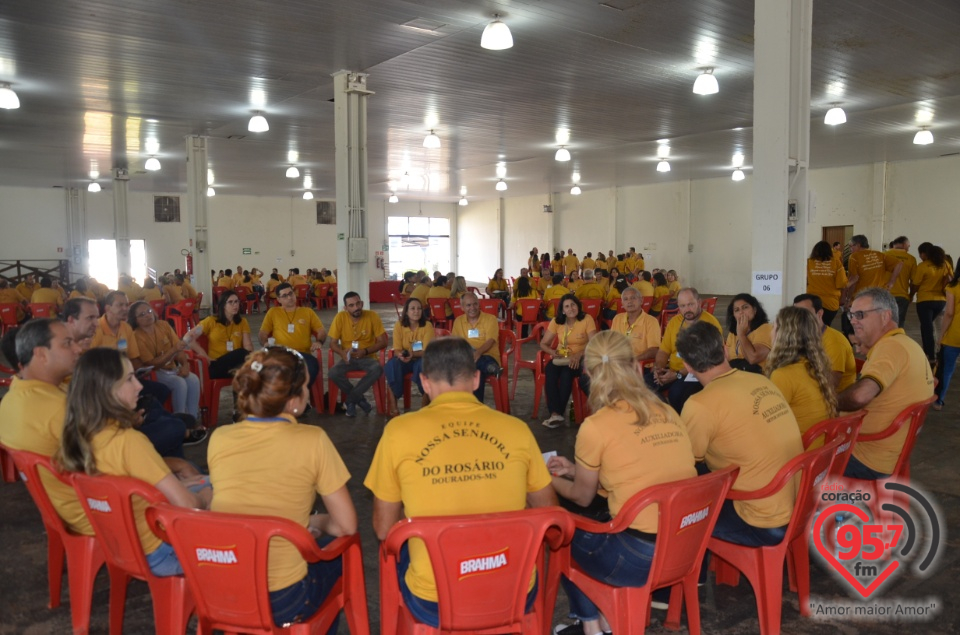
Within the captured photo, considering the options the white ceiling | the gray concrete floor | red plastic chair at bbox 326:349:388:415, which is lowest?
the gray concrete floor

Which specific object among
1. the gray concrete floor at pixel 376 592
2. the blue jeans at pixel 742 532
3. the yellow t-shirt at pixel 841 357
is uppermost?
the yellow t-shirt at pixel 841 357

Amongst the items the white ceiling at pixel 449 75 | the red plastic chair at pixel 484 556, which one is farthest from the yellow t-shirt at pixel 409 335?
the red plastic chair at pixel 484 556

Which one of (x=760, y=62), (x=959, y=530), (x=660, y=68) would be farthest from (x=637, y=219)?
(x=959, y=530)

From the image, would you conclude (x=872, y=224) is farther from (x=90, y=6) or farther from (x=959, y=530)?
(x=90, y=6)

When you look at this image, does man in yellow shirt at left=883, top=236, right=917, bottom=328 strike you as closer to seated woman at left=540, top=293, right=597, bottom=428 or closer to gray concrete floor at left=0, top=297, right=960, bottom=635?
gray concrete floor at left=0, top=297, right=960, bottom=635

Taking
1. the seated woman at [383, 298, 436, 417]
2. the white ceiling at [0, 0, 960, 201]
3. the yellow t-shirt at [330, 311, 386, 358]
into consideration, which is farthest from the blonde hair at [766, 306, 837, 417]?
the yellow t-shirt at [330, 311, 386, 358]

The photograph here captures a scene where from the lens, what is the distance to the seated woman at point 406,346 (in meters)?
6.14

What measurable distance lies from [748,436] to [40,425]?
8.54ft

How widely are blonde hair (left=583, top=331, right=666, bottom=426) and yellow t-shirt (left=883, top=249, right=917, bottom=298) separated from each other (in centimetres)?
723

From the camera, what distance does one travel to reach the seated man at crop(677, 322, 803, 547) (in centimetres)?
248

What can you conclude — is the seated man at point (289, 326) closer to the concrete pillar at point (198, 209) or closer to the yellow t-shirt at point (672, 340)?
the yellow t-shirt at point (672, 340)

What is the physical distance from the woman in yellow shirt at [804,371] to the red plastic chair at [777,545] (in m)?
0.46

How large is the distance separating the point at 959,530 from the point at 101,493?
151 inches

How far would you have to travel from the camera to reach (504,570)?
1.89m
